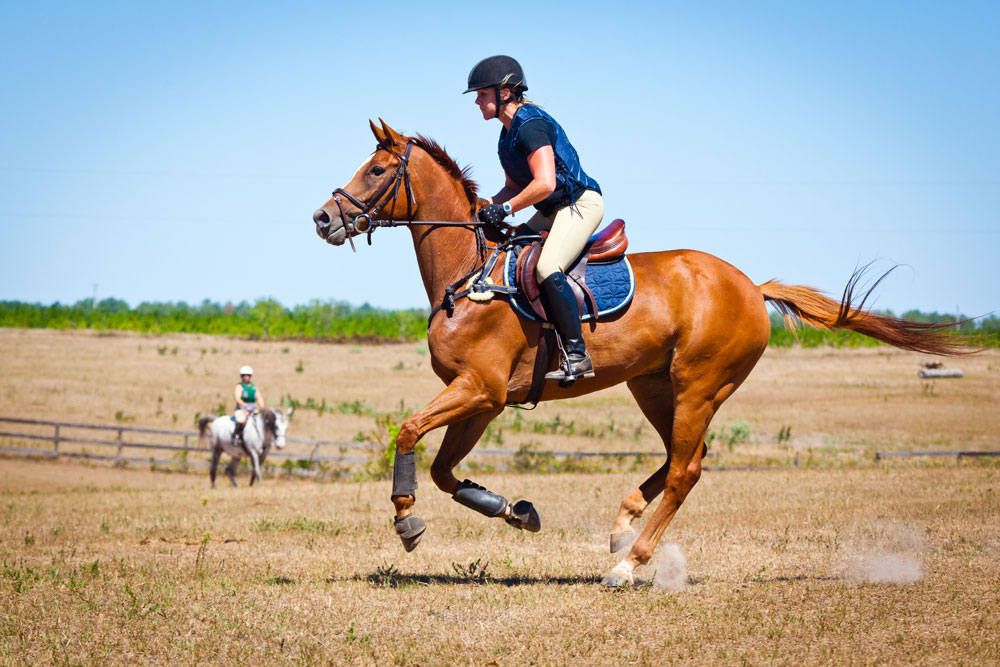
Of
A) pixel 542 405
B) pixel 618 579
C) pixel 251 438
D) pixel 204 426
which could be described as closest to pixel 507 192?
pixel 618 579

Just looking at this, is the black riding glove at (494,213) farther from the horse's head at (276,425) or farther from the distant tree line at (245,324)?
the distant tree line at (245,324)

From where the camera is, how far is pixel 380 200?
6777 millimetres

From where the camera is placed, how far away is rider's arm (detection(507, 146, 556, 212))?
6469 millimetres

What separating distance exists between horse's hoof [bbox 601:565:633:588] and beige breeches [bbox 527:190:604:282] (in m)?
2.21

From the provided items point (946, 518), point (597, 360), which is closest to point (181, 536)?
point (597, 360)

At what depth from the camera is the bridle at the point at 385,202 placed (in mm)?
6652

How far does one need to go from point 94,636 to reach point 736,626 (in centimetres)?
382

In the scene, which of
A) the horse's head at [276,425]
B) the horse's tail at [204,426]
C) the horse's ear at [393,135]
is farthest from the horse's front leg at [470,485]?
the horse's tail at [204,426]

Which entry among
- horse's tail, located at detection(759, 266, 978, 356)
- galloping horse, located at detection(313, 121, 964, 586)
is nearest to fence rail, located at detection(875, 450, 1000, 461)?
horse's tail, located at detection(759, 266, 978, 356)

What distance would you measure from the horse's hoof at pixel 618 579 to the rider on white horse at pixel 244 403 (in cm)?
1448

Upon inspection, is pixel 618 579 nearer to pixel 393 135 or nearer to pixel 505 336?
pixel 505 336

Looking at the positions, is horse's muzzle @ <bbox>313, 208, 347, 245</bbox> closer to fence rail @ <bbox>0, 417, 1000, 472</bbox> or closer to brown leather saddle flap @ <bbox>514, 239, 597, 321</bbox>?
brown leather saddle flap @ <bbox>514, 239, 597, 321</bbox>

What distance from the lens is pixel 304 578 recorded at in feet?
24.0

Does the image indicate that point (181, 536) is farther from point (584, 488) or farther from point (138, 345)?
point (138, 345)
